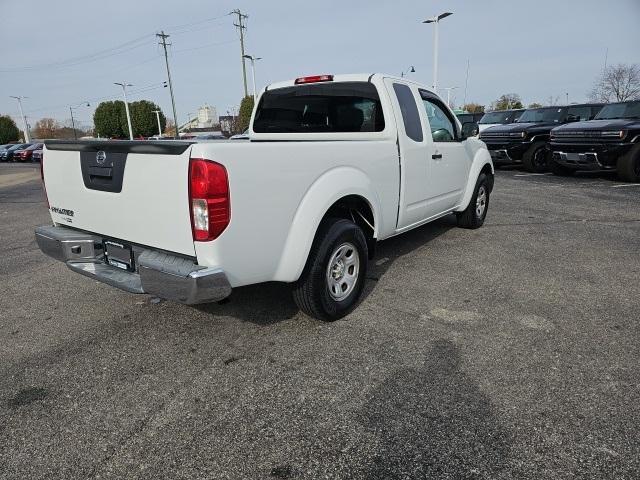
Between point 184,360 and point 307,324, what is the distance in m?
0.95

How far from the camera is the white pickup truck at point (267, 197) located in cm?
251

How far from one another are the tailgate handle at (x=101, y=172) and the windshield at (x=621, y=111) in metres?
12.1

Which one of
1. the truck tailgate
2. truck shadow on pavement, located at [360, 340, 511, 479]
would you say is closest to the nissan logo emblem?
the truck tailgate

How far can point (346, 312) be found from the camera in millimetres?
3570

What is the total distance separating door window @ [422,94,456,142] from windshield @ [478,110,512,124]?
13.2 meters

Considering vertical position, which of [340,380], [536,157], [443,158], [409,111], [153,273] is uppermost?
[409,111]

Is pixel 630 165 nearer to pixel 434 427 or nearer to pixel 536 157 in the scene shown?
pixel 536 157

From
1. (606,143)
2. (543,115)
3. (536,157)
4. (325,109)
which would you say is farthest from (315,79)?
(543,115)

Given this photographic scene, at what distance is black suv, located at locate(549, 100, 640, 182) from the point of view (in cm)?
1007

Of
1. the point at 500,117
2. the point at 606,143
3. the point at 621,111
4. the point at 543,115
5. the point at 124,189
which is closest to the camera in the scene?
the point at 124,189

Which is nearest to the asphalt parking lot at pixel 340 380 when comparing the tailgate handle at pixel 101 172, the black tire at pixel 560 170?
the tailgate handle at pixel 101 172

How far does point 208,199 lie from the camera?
2.42 metres

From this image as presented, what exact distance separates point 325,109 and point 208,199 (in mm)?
2310

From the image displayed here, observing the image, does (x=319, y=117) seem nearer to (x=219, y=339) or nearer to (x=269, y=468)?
(x=219, y=339)
